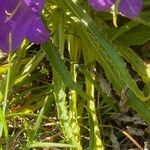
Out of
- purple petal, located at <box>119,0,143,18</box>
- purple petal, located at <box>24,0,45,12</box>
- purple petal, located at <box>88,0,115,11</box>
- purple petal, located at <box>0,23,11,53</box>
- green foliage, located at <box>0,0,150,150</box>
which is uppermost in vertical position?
purple petal, located at <box>24,0,45,12</box>

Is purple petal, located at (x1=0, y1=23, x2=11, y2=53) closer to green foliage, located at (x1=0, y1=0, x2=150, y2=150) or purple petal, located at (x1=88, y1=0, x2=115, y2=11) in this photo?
green foliage, located at (x1=0, y1=0, x2=150, y2=150)

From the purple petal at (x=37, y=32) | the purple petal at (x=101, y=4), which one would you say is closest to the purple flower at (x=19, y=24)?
the purple petal at (x=37, y=32)

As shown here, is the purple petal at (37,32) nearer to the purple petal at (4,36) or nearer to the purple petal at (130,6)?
the purple petal at (4,36)

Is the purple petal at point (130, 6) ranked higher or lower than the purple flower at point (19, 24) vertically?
lower

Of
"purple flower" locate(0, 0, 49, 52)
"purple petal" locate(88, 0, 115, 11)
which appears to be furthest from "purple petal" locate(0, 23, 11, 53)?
"purple petal" locate(88, 0, 115, 11)

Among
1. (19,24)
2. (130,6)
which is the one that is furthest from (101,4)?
(19,24)

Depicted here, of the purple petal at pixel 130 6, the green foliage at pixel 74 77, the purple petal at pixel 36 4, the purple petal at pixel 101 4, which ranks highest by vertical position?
the purple petal at pixel 36 4

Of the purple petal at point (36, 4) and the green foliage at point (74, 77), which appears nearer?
the purple petal at point (36, 4)

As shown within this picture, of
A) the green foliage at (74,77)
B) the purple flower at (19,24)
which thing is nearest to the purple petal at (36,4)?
the purple flower at (19,24)
